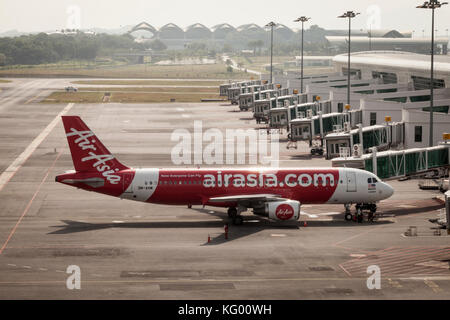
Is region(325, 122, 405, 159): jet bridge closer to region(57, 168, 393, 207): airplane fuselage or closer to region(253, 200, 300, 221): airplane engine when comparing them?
region(57, 168, 393, 207): airplane fuselage

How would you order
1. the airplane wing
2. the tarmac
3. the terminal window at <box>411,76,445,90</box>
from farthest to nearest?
Answer: 1. the terminal window at <box>411,76,445,90</box>
2. the airplane wing
3. the tarmac

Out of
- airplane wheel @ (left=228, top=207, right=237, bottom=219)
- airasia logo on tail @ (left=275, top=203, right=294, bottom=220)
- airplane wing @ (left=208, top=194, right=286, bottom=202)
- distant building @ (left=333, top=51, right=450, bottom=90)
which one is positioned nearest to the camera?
airasia logo on tail @ (left=275, top=203, right=294, bottom=220)

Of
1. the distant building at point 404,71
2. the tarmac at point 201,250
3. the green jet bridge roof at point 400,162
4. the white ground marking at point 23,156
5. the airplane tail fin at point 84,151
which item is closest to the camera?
the tarmac at point 201,250

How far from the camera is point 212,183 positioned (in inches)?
2450

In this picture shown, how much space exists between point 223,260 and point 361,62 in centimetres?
13299

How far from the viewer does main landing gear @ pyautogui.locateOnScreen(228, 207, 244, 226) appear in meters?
61.4

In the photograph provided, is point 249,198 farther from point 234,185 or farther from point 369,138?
point 369,138

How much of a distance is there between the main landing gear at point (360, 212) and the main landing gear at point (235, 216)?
31.1ft

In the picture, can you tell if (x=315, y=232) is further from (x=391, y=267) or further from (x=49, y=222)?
(x=49, y=222)

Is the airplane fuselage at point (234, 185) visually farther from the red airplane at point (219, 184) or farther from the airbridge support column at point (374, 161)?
the airbridge support column at point (374, 161)

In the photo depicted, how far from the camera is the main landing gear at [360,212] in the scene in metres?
62.8

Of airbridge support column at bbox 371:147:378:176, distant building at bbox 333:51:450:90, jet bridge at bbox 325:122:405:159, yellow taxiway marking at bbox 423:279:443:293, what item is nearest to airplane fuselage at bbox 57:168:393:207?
airbridge support column at bbox 371:147:378:176

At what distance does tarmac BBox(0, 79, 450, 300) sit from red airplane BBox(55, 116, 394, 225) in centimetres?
198

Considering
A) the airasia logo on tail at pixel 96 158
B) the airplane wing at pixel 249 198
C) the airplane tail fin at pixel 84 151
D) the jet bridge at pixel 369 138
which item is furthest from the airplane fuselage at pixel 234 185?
the jet bridge at pixel 369 138
